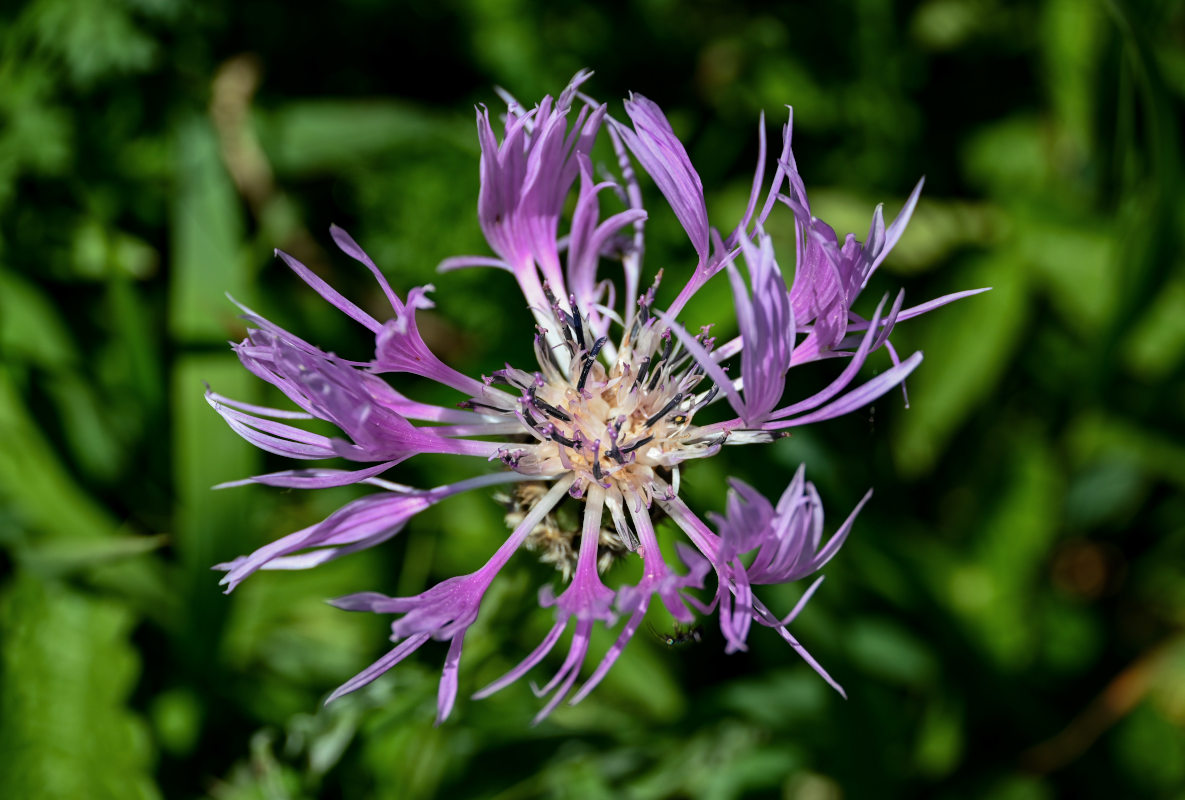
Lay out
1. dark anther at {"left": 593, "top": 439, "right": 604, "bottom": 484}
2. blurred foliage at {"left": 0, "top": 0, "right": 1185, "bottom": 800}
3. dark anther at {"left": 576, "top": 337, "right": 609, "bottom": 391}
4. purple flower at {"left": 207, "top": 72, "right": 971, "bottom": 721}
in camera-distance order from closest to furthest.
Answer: purple flower at {"left": 207, "top": 72, "right": 971, "bottom": 721}
dark anther at {"left": 593, "top": 439, "right": 604, "bottom": 484}
dark anther at {"left": 576, "top": 337, "right": 609, "bottom": 391}
blurred foliage at {"left": 0, "top": 0, "right": 1185, "bottom": 800}

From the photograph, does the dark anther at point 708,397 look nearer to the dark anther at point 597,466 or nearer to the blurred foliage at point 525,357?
the dark anther at point 597,466

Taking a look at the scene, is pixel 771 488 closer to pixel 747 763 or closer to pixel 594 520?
pixel 747 763

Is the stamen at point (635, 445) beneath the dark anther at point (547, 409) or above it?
beneath

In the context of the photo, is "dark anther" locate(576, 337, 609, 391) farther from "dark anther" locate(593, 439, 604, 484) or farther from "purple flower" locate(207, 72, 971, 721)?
"dark anther" locate(593, 439, 604, 484)

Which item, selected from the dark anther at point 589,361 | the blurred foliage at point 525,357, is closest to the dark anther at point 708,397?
the dark anther at point 589,361

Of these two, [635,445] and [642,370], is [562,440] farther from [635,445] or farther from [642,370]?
[642,370]

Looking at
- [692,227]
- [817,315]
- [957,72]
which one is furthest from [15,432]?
[957,72]

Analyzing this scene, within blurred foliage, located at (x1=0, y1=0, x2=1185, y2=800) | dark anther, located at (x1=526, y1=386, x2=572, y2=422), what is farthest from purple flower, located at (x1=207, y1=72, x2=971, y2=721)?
blurred foliage, located at (x1=0, y1=0, x2=1185, y2=800)

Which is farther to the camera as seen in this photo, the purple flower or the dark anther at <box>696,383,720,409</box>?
the dark anther at <box>696,383,720,409</box>

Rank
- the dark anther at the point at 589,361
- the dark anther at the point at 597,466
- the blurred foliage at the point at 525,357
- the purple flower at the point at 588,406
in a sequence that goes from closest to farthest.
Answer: the purple flower at the point at 588,406, the dark anther at the point at 597,466, the dark anther at the point at 589,361, the blurred foliage at the point at 525,357
